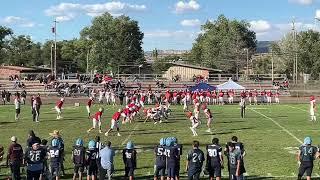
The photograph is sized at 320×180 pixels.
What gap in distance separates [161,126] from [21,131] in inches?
326

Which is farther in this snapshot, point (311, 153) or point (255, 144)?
point (255, 144)

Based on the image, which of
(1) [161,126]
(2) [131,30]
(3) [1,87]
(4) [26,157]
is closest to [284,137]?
(1) [161,126]

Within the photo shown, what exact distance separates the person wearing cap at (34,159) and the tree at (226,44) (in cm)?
8578

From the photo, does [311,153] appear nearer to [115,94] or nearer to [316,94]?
[115,94]

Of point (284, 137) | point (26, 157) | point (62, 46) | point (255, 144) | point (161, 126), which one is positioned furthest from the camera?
point (62, 46)

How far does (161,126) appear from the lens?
106ft

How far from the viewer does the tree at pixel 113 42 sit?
335 ft

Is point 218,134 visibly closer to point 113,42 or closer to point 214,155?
point 214,155

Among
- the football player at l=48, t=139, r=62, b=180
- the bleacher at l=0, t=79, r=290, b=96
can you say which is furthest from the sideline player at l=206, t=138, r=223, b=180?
the bleacher at l=0, t=79, r=290, b=96

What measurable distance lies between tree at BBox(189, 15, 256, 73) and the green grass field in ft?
201

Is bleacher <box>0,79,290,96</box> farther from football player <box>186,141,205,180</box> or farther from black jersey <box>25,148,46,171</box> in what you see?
football player <box>186,141,205,180</box>

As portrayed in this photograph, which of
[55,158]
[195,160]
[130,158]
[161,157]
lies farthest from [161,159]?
[55,158]

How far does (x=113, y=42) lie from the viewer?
339 feet

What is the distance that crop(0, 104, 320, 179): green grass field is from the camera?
19062mm
